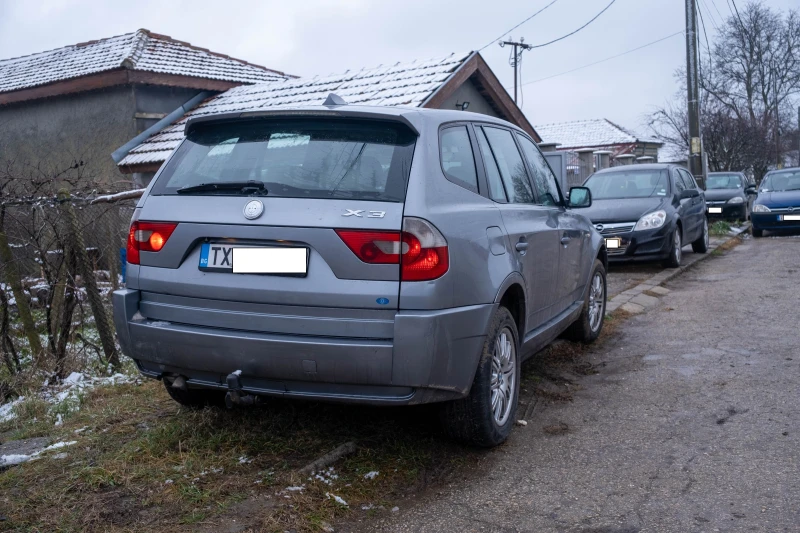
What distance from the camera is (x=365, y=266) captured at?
3.44 m

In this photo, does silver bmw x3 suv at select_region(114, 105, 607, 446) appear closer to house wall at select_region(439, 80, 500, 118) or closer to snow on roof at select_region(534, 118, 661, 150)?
house wall at select_region(439, 80, 500, 118)

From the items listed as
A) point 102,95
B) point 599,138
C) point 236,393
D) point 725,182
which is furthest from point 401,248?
point 599,138

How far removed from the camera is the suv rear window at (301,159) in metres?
3.62

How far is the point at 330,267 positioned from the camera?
3469mm

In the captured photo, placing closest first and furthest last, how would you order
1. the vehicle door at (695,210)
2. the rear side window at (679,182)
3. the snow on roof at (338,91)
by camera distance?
the rear side window at (679,182) < the vehicle door at (695,210) < the snow on roof at (338,91)

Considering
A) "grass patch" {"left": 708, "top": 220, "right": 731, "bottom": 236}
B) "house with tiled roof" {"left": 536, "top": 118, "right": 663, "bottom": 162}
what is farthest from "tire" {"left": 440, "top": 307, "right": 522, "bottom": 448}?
"house with tiled roof" {"left": 536, "top": 118, "right": 663, "bottom": 162}

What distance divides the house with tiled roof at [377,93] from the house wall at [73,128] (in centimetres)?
79

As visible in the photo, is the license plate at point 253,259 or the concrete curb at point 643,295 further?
the concrete curb at point 643,295

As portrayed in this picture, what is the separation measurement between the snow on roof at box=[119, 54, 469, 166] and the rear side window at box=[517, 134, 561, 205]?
7153mm

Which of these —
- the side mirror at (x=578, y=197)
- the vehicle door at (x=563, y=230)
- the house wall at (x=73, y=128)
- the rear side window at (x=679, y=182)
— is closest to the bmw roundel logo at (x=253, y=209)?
the vehicle door at (x=563, y=230)

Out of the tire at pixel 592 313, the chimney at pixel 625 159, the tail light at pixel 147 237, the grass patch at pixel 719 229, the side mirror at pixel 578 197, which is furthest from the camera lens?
the chimney at pixel 625 159

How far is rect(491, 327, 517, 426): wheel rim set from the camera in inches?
163

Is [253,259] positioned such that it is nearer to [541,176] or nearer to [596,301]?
[541,176]

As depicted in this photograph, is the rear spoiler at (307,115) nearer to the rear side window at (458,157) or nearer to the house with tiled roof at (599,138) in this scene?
the rear side window at (458,157)
